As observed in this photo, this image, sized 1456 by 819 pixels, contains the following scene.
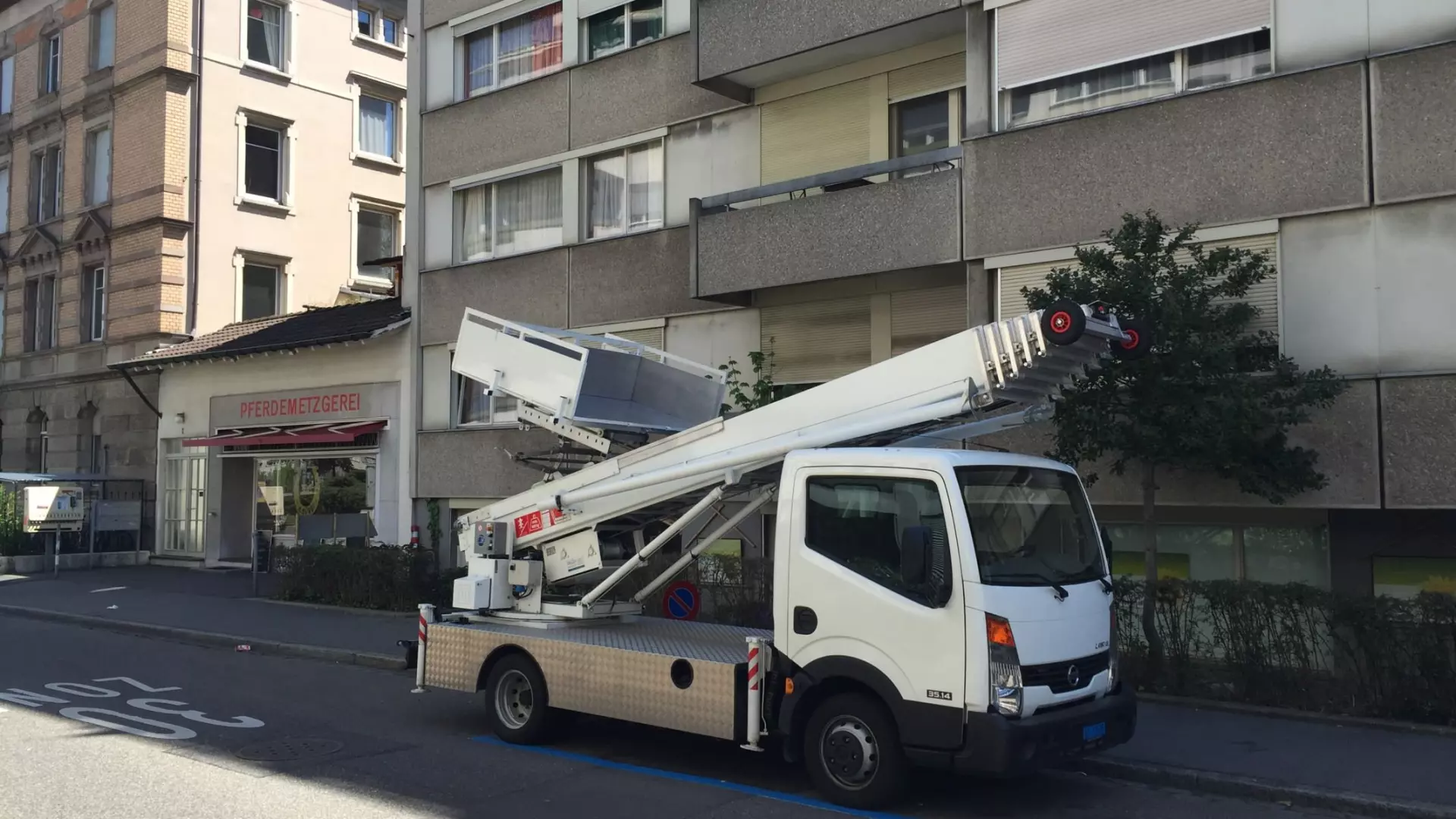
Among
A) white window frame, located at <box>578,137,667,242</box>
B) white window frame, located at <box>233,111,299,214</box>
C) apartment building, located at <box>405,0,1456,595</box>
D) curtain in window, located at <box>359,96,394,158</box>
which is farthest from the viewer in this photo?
curtain in window, located at <box>359,96,394,158</box>

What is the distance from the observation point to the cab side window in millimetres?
6691

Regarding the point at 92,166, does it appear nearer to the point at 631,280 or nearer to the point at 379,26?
the point at 379,26

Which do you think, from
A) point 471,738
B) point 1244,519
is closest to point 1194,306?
point 1244,519

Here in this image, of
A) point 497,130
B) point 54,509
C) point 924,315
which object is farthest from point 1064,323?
point 54,509

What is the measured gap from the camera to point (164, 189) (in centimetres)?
2572

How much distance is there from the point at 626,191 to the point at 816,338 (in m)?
4.28

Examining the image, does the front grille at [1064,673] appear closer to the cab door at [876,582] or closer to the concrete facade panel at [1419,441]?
the cab door at [876,582]

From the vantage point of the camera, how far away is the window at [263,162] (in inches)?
1085

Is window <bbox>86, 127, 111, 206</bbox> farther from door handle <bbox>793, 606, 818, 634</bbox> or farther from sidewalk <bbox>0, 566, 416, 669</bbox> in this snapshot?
door handle <bbox>793, 606, 818, 634</bbox>

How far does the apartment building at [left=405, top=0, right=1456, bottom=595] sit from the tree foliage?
716mm

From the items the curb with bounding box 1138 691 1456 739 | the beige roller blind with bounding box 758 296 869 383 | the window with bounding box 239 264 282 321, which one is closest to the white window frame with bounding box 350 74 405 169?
the window with bounding box 239 264 282 321

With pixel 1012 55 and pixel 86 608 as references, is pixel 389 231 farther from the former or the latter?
pixel 1012 55

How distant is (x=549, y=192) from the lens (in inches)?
746

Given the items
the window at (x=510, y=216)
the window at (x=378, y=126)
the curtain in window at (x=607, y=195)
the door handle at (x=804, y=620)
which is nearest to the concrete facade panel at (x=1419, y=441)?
the door handle at (x=804, y=620)
